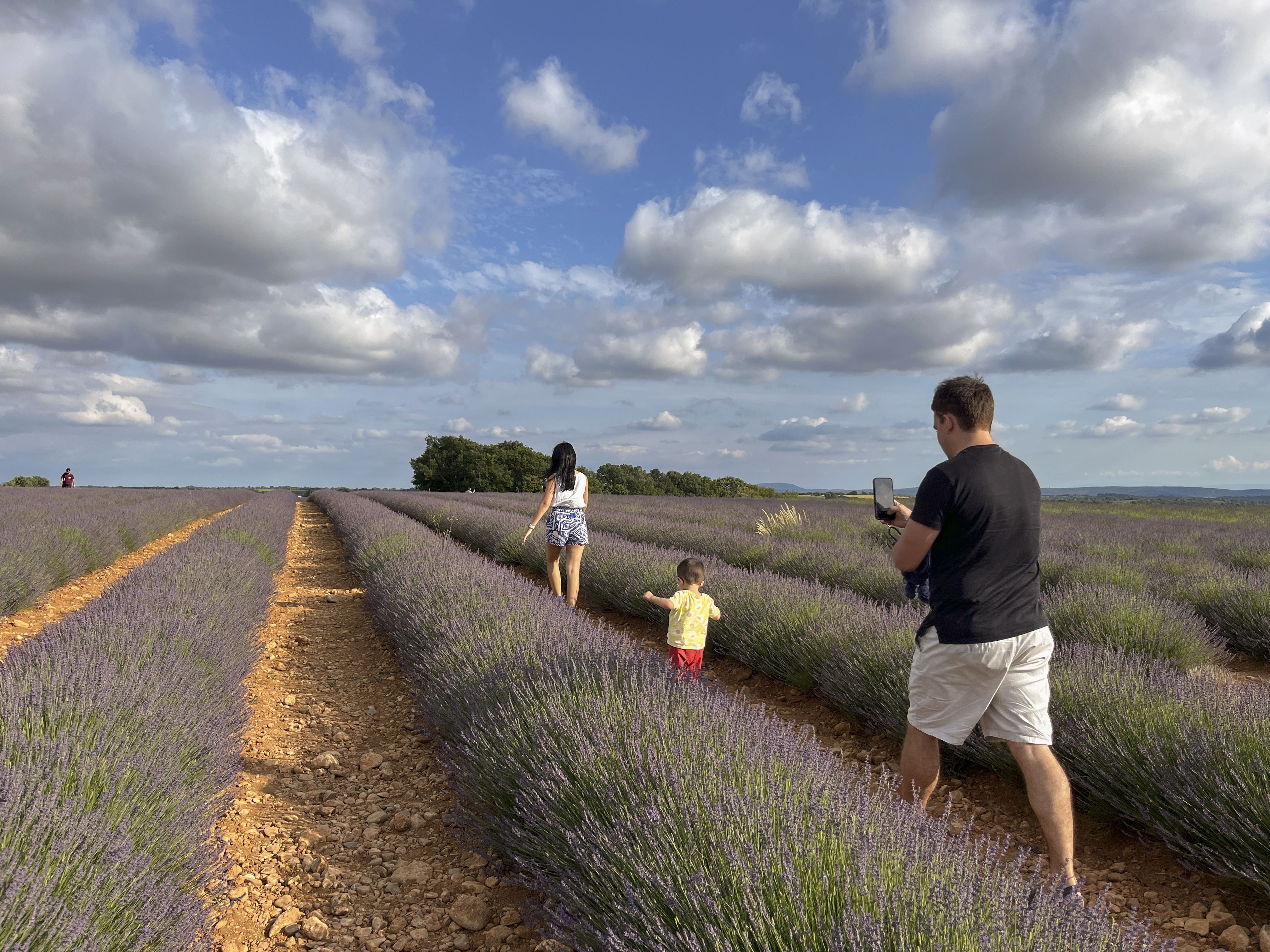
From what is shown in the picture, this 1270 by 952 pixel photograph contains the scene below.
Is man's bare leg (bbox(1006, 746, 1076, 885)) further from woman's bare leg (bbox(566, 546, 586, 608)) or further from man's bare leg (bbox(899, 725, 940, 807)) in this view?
woman's bare leg (bbox(566, 546, 586, 608))

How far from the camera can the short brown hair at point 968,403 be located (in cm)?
219

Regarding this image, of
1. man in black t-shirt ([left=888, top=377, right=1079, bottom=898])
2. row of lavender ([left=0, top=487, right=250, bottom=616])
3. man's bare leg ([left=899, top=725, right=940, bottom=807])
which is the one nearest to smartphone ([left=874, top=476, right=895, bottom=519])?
man in black t-shirt ([left=888, top=377, right=1079, bottom=898])

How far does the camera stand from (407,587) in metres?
4.96

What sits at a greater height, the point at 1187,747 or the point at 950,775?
the point at 1187,747

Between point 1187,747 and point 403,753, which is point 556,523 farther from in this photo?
point 1187,747

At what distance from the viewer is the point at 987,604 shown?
6.81ft

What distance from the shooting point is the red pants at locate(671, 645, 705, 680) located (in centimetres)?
358

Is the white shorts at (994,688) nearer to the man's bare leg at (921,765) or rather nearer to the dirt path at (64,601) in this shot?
the man's bare leg at (921,765)

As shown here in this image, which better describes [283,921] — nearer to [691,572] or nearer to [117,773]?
[117,773]

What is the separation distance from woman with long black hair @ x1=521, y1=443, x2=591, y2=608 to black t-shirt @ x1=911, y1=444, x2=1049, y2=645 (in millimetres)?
3705

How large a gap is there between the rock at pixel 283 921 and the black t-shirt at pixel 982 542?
2.24 m

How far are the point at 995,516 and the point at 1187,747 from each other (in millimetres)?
1357

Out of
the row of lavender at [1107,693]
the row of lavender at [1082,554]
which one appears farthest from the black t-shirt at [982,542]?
the row of lavender at [1082,554]

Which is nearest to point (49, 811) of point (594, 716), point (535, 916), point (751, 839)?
point (535, 916)
